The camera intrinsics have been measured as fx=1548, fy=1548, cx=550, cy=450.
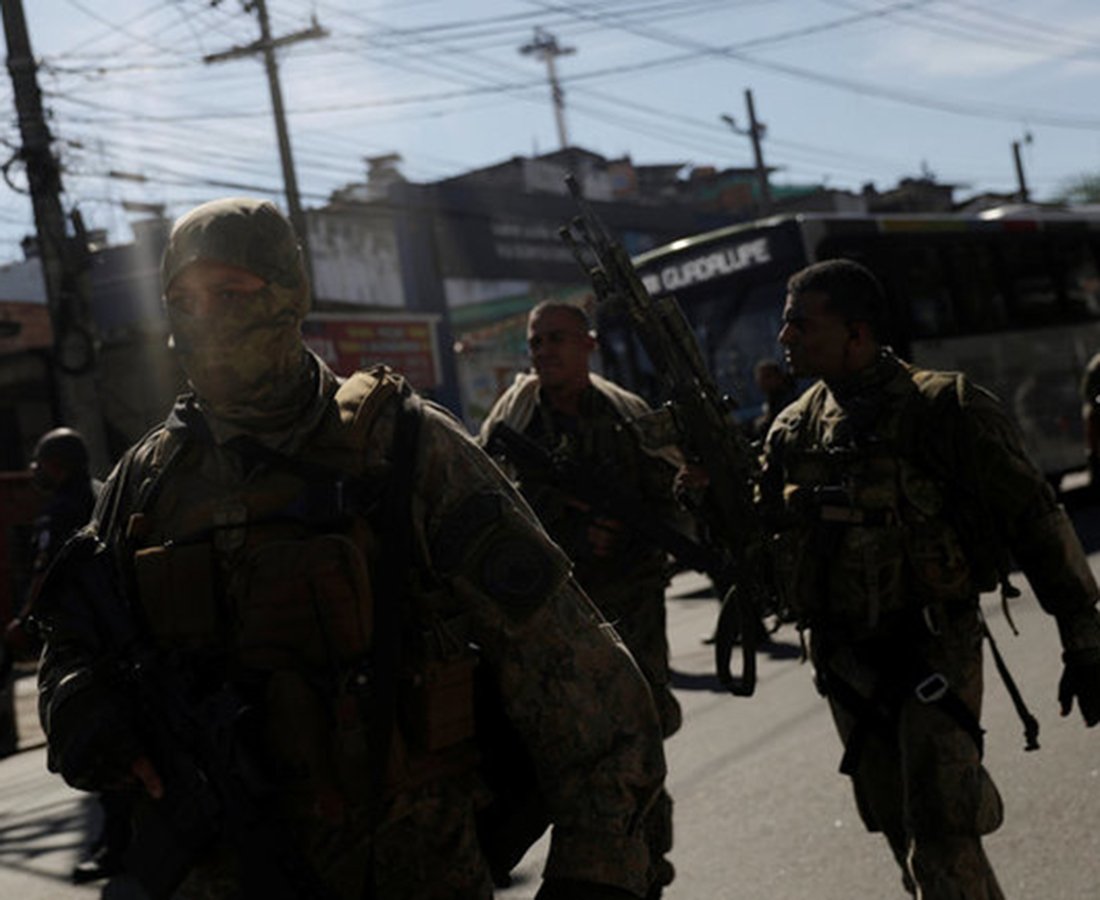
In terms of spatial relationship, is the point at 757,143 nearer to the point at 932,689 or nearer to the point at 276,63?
the point at 276,63

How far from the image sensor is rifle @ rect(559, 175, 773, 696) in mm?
4617

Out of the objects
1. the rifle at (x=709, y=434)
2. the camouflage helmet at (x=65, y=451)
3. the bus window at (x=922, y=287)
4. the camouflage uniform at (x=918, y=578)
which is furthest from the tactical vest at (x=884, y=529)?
the bus window at (x=922, y=287)

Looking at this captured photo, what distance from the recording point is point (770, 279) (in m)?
13.2

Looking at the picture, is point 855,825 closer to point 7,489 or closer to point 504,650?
point 504,650

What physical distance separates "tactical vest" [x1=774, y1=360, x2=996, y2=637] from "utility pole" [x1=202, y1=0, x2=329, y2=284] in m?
19.1

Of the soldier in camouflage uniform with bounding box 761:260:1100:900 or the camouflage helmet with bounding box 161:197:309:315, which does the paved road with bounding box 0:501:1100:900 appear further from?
the camouflage helmet with bounding box 161:197:309:315

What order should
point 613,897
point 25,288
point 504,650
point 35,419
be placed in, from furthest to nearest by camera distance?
point 25,288 < point 35,419 < point 504,650 < point 613,897

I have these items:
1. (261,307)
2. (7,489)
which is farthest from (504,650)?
(7,489)

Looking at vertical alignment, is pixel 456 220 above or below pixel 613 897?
above

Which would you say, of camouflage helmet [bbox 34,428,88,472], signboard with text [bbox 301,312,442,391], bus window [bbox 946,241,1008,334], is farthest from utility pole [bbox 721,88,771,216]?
camouflage helmet [bbox 34,428,88,472]

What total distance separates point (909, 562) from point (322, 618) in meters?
1.94

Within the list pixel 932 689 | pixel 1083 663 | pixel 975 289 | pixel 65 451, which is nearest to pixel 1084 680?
pixel 1083 663

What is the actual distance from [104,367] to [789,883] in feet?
71.0

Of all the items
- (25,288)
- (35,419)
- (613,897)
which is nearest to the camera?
(613,897)
